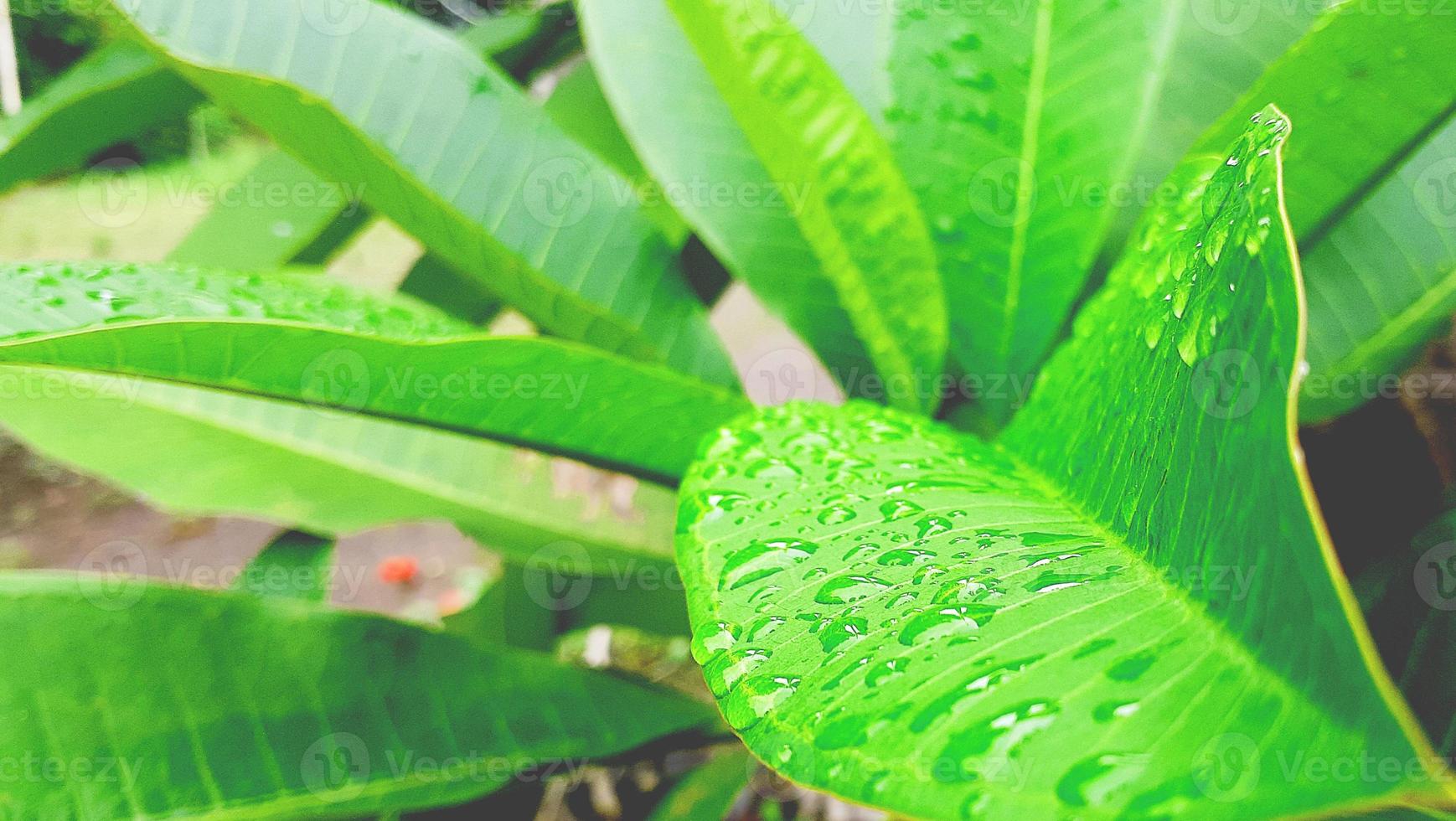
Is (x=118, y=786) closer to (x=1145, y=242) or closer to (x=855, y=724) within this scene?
(x=855, y=724)

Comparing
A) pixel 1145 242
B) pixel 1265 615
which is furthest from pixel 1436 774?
pixel 1145 242

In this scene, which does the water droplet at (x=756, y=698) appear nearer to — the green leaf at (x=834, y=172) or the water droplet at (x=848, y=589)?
the water droplet at (x=848, y=589)

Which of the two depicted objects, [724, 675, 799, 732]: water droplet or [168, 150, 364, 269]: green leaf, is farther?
[168, 150, 364, 269]: green leaf

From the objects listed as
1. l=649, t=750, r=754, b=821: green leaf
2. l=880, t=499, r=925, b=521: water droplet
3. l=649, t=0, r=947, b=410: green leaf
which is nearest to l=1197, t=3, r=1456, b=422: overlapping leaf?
l=649, t=0, r=947, b=410: green leaf

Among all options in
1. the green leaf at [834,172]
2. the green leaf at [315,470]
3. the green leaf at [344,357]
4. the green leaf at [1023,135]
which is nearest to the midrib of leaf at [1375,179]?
the green leaf at [1023,135]

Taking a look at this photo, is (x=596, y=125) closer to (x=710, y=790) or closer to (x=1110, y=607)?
(x=710, y=790)

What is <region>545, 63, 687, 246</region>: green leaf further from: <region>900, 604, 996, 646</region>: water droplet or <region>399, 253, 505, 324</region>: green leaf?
<region>900, 604, 996, 646</region>: water droplet

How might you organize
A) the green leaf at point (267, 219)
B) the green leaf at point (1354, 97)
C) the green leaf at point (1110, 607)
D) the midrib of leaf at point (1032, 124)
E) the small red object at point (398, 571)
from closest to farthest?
the green leaf at point (1110, 607) → the green leaf at point (1354, 97) → the midrib of leaf at point (1032, 124) → the green leaf at point (267, 219) → the small red object at point (398, 571)
